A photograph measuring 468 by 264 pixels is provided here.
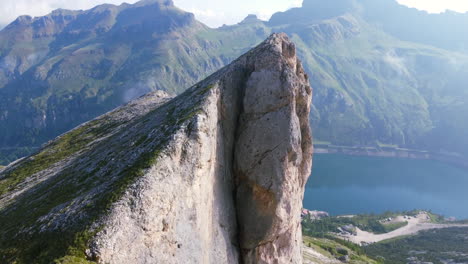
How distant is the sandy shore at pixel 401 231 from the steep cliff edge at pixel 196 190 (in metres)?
147

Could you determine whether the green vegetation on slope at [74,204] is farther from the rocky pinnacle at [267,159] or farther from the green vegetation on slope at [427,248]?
the green vegetation on slope at [427,248]

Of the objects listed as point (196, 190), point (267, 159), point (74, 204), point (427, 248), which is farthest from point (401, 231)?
point (74, 204)

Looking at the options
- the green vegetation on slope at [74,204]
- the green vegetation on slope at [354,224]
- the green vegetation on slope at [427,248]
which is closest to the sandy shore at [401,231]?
the green vegetation on slope at [354,224]

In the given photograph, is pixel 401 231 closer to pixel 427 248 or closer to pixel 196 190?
pixel 427 248

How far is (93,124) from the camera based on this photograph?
184 ft

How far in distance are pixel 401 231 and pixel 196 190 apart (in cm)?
19404

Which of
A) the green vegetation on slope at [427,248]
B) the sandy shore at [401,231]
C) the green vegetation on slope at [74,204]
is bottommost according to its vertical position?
the sandy shore at [401,231]

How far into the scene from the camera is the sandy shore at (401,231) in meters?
163

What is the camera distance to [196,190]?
68.6 ft

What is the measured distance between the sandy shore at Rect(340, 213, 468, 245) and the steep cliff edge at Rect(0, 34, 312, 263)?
146573mm

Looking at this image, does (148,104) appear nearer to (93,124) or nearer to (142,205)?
(93,124)

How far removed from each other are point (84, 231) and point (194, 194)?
667cm

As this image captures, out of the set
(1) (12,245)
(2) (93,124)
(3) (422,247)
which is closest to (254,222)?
(1) (12,245)

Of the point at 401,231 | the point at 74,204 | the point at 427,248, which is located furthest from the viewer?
the point at 401,231
